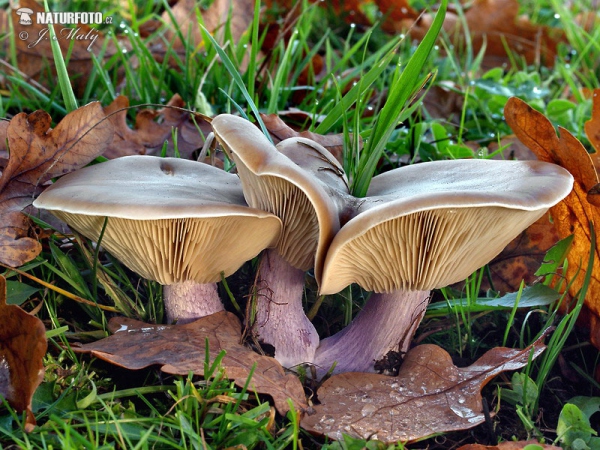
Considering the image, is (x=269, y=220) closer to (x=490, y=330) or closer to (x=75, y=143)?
(x=75, y=143)

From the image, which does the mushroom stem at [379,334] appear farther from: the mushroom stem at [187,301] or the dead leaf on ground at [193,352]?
the mushroom stem at [187,301]

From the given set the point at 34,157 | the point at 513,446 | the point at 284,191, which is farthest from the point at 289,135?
the point at 513,446

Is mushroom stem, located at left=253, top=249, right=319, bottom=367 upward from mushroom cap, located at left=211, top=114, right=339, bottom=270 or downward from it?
downward

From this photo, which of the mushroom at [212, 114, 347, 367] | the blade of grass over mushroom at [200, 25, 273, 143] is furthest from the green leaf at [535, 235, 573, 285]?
the blade of grass over mushroom at [200, 25, 273, 143]

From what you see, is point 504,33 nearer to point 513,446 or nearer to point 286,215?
point 286,215

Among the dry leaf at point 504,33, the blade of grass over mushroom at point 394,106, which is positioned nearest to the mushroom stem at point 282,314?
the blade of grass over mushroom at point 394,106

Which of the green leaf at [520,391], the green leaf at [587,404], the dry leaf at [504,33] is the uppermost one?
the dry leaf at [504,33]

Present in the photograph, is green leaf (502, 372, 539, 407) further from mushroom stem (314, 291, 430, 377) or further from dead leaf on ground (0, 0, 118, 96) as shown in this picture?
dead leaf on ground (0, 0, 118, 96)

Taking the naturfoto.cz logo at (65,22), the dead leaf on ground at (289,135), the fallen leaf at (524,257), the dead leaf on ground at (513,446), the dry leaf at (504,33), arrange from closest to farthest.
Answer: the dead leaf on ground at (513,446) < the fallen leaf at (524,257) < the dead leaf on ground at (289,135) < the naturfoto.cz logo at (65,22) < the dry leaf at (504,33)
